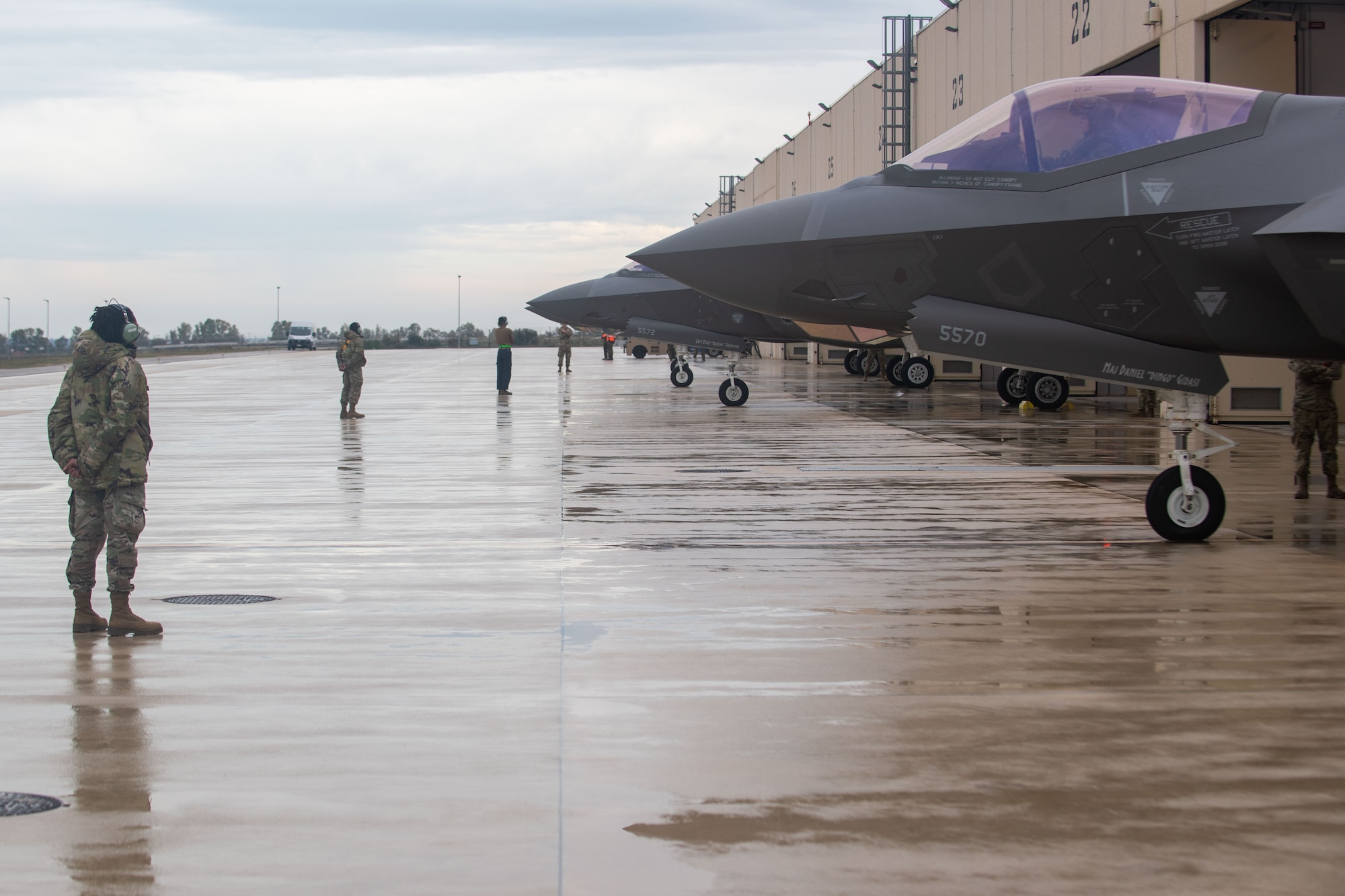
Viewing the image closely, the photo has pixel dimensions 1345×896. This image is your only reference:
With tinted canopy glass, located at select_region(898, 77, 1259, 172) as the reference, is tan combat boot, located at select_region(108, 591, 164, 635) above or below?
below

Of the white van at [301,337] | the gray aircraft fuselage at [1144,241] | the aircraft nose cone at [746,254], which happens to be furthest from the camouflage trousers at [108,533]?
the white van at [301,337]

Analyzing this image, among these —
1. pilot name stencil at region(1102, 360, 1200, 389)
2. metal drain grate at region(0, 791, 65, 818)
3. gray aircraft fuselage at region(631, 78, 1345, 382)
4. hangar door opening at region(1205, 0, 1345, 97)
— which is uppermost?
hangar door opening at region(1205, 0, 1345, 97)

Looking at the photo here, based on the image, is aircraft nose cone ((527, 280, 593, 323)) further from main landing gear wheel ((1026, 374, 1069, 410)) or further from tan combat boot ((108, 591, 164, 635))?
tan combat boot ((108, 591, 164, 635))

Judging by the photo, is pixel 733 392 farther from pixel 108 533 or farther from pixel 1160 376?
pixel 108 533

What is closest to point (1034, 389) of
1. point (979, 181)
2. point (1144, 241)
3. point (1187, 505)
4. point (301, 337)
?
point (1187, 505)

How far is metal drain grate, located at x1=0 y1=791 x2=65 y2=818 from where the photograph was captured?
163 inches

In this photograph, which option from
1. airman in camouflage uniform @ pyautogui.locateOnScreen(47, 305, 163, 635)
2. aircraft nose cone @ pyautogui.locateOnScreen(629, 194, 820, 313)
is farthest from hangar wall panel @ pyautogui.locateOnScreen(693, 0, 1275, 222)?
airman in camouflage uniform @ pyautogui.locateOnScreen(47, 305, 163, 635)

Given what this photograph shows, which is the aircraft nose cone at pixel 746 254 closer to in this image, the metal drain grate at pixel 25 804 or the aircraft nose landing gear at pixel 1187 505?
the aircraft nose landing gear at pixel 1187 505

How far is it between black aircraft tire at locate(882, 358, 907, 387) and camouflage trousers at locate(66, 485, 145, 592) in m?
27.1

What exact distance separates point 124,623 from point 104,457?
0.87 metres

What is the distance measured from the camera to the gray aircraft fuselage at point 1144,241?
8336mm

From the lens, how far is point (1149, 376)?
865cm

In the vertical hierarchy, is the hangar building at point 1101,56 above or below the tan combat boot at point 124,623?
above

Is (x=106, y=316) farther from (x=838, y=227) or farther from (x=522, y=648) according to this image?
(x=838, y=227)
